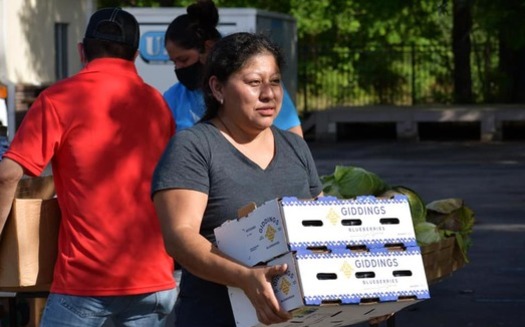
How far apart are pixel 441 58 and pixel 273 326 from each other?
3059 centimetres

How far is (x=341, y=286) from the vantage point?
357 cm

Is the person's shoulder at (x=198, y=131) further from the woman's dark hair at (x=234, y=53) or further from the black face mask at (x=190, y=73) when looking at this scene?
the black face mask at (x=190, y=73)

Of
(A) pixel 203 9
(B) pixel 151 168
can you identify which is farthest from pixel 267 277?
(A) pixel 203 9

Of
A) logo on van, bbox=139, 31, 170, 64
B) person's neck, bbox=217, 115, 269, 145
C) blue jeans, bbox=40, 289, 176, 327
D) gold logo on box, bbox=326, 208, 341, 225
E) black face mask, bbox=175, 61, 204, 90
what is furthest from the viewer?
logo on van, bbox=139, 31, 170, 64

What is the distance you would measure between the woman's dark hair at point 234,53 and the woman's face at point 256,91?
0.02 m

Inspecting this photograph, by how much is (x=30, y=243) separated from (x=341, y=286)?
1.80m

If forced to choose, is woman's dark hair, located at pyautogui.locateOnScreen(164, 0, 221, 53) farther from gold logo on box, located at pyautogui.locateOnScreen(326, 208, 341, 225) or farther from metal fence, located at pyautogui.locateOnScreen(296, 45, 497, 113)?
metal fence, located at pyautogui.locateOnScreen(296, 45, 497, 113)

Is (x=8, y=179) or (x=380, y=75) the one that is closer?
(x=8, y=179)

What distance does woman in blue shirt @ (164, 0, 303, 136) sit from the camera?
640cm

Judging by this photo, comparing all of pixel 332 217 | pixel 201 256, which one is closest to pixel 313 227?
pixel 332 217

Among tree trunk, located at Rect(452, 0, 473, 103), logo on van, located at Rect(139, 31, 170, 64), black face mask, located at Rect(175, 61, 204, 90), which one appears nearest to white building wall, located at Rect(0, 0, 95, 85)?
logo on van, located at Rect(139, 31, 170, 64)

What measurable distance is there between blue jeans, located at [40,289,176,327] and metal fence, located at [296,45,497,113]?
27797 millimetres

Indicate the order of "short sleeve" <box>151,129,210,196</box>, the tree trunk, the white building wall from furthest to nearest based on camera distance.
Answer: the tree trunk → the white building wall → "short sleeve" <box>151,129,210,196</box>

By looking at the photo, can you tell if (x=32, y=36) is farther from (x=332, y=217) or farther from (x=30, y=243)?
(x=332, y=217)
